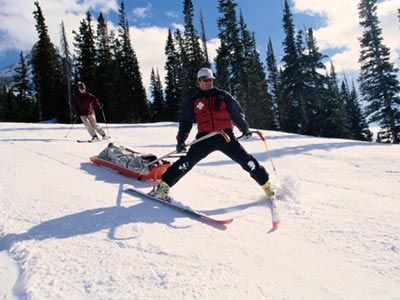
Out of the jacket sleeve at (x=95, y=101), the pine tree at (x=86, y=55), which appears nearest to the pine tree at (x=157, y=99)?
the pine tree at (x=86, y=55)

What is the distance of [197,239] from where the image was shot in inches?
165

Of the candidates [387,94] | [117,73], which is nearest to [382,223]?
[387,94]

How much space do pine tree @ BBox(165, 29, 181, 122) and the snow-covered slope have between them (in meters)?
45.8

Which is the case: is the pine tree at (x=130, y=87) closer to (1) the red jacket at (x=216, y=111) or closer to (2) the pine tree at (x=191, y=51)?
(2) the pine tree at (x=191, y=51)

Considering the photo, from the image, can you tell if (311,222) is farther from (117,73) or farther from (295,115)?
(117,73)

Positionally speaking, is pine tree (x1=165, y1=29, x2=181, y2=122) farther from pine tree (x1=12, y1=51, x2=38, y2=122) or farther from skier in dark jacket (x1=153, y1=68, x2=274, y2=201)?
skier in dark jacket (x1=153, y1=68, x2=274, y2=201)

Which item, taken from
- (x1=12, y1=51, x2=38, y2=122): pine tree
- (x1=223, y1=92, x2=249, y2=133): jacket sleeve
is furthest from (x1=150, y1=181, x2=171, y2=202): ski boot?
(x1=12, y1=51, x2=38, y2=122): pine tree

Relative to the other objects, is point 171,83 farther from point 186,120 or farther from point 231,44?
point 186,120

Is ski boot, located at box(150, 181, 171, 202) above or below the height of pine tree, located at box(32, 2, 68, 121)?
below

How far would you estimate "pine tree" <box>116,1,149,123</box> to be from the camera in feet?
153

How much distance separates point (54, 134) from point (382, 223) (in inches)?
480

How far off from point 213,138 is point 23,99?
5572 centimetres

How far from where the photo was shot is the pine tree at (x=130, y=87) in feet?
153

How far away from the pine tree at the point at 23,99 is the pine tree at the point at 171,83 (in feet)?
58.9
